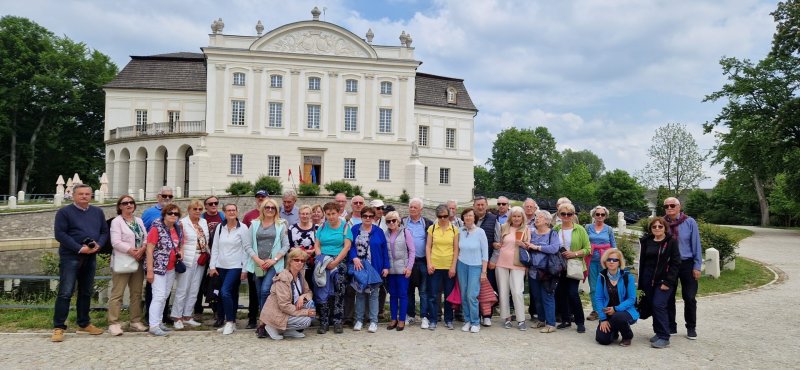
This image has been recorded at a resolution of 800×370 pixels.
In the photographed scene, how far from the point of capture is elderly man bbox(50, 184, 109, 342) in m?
6.68

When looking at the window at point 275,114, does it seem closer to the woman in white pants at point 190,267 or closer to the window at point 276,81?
the window at point 276,81

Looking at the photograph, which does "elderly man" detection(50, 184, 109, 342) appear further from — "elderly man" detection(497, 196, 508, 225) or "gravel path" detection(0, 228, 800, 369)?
"elderly man" detection(497, 196, 508, 225)

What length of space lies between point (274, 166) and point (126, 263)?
2881 centimetres

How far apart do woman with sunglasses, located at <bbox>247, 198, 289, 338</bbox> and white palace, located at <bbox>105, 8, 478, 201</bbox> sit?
2803 centimetres

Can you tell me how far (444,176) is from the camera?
136 feet

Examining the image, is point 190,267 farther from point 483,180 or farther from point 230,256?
point 483,180

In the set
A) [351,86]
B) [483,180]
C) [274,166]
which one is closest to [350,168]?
[274,166]

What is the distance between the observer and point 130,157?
3778 cm

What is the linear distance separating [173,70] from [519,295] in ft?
129

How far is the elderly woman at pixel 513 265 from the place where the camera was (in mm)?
7582

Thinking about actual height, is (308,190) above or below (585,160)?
below

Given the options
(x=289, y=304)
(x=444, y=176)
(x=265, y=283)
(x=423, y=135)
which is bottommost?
(x=289, y=304)

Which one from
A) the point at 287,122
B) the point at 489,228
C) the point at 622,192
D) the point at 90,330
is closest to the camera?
the point at 90,330

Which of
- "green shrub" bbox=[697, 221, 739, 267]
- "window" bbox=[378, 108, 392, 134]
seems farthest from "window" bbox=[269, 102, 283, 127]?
"green shrub" bbox=[697, 221, 739, 267]
